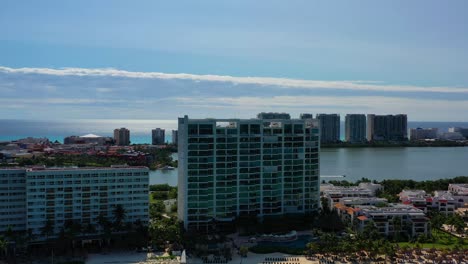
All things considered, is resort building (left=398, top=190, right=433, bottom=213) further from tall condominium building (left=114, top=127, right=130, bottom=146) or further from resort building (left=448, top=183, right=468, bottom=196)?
tall condominium building (left=114, top=127, right=130, bottom=146)

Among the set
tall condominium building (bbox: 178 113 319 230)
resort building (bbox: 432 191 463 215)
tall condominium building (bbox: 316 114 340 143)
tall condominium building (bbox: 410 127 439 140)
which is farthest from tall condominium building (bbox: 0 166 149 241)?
tall condominium building (bbox: 410 127 439 140)

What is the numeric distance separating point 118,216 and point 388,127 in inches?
2538

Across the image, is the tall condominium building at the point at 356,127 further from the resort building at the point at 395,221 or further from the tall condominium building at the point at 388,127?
the resort building at the point at 395,221

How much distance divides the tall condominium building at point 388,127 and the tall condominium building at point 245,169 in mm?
55808

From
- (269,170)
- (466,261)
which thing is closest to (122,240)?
(269,170)

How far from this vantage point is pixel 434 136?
8381 centimetres

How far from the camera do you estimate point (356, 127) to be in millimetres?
76125

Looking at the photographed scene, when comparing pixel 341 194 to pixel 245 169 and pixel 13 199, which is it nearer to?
pixel 245 169

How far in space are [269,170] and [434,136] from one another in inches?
2759

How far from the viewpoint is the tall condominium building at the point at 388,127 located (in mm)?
76125

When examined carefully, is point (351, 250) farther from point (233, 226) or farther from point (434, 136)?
point (434, 136)

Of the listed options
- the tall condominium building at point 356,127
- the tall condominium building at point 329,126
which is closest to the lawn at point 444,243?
the tall condominium building at point 329,126

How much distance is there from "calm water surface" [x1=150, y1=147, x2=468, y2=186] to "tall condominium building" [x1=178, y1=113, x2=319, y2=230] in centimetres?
1673

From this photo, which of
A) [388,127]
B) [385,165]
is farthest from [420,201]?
[388,127]
